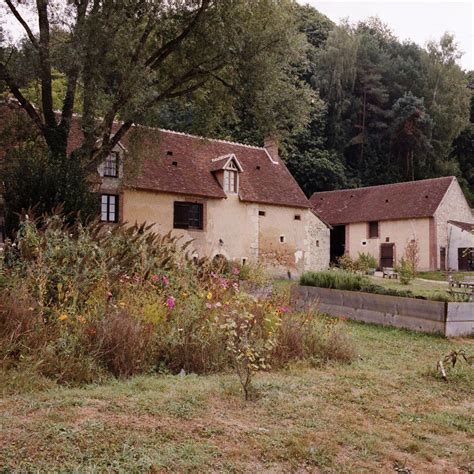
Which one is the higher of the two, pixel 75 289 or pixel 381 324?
pixel 75 289

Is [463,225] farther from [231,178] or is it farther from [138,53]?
[138,53]

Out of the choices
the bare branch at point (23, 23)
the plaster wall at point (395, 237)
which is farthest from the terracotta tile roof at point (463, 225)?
the bare branch at point (23, 23)

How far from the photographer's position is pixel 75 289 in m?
6.40

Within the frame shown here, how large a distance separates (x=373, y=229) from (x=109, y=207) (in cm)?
2081

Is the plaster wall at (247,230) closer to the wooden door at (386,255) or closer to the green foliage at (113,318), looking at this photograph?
the wooden door at (386,255)

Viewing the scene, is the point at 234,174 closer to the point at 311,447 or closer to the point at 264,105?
the point at 264,105

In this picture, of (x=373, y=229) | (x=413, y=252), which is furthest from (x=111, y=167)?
(x=373, y=229)

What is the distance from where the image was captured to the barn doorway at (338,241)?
3856 centimetres

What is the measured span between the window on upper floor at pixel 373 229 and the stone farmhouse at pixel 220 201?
23.4 ft

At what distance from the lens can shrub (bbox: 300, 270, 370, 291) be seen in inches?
484

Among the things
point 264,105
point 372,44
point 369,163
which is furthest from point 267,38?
point 372,44

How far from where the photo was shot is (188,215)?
2419 centimetres

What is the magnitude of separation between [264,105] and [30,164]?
7121 mm

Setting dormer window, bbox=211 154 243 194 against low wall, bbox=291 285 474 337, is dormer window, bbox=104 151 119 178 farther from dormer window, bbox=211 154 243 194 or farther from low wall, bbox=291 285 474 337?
low wall, bbox=291 285 474 337
